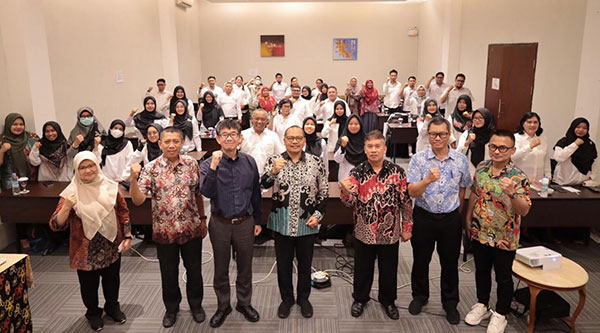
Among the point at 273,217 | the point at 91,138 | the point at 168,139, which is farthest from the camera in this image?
the point at 91,138

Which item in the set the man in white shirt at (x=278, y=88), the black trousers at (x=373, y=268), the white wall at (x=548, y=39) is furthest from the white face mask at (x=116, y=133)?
the man in white shirt at (x=278, y=88)

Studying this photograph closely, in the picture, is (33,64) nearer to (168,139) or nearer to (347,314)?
(168,139)

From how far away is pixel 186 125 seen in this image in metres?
7.07

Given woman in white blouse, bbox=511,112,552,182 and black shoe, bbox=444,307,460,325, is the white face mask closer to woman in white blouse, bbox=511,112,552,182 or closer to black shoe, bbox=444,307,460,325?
black shoe, bbox=444,307,460,325

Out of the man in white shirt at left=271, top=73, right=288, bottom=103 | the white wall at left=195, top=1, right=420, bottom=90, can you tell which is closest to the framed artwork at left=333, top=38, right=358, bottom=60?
the white wall at left=195, top=1, right=420, bottom=90

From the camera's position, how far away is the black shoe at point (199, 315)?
11.8 ft

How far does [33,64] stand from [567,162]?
6.53 m

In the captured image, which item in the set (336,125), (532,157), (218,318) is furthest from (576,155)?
(218,318)

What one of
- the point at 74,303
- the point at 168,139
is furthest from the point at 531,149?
the point at 74,303

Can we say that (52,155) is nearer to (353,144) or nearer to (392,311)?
(353,144)

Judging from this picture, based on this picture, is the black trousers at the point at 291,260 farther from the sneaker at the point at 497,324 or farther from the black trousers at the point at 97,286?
the sneaker at the point at 497,324

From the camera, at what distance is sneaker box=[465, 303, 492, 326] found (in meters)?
3.53

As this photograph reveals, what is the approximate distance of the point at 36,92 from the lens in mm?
5441

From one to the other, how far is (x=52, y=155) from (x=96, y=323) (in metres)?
2.38
